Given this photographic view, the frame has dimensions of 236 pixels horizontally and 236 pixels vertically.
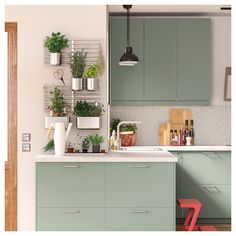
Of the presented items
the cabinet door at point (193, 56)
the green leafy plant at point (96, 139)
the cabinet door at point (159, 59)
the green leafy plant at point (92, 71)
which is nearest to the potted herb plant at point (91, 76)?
the green leafy plant at point (92, 71)

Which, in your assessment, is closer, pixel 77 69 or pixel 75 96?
pixel 77 69

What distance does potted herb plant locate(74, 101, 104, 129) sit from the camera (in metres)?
4.54

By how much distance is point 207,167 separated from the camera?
5.75 metres

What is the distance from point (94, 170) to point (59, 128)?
19.5 inches

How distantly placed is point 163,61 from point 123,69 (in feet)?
1.72

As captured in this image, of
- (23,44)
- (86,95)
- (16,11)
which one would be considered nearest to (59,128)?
(86,95)

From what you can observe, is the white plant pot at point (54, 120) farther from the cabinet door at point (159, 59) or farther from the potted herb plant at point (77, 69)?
the cabinet door at point (159, 59)

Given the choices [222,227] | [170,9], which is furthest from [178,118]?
[222,227]

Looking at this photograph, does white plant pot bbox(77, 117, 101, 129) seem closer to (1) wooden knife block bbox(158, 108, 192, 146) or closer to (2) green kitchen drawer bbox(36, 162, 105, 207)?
(2) green kitchen drawer bbox(36, 162, 105, 207)

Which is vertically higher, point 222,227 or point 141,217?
point 141,217

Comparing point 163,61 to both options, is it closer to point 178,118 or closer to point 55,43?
point 178,118

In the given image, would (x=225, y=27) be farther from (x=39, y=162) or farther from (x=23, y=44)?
(x=39, y=162)

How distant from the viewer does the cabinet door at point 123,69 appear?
6.14 m

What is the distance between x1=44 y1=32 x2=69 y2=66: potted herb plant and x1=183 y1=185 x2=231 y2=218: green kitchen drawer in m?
2.31
